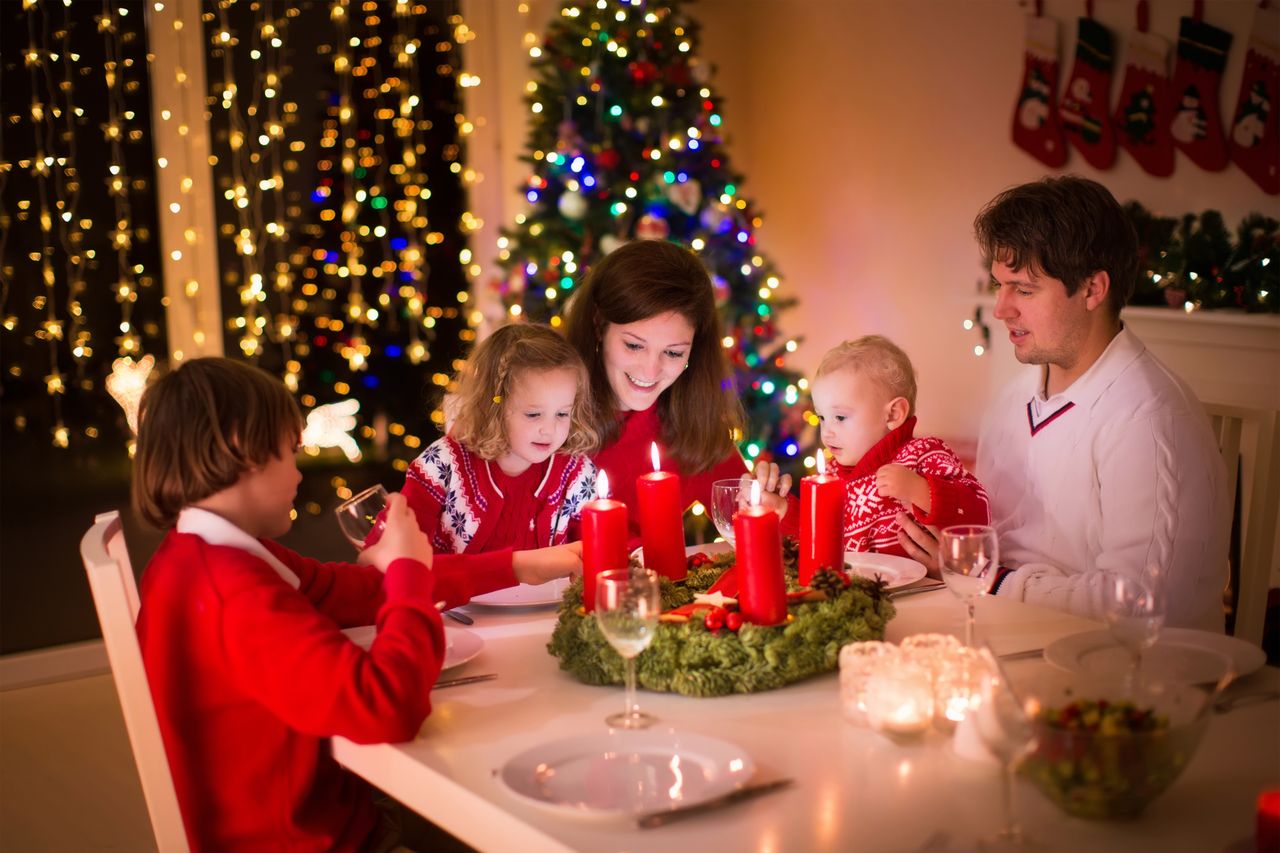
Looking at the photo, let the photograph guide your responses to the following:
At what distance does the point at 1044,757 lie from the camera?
4.09ft

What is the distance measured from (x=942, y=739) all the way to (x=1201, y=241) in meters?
3.27

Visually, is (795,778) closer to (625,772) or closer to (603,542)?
(625,772)

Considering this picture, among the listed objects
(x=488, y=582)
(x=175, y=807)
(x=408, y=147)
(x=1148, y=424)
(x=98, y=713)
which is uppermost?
(x=408, y=147)

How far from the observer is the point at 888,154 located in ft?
18.9

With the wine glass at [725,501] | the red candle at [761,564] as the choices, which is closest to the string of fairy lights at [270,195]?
the wine glass at [725,501]

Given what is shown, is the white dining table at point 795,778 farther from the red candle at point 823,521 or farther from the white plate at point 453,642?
the red candle at point 823,521

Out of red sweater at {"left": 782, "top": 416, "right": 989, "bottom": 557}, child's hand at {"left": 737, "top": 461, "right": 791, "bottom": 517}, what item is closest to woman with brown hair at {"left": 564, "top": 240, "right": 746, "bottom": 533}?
red sweater at {"left": 782, "top": 416, "right": 989, "bottom": 557}

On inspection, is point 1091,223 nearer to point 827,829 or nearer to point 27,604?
point 827,829

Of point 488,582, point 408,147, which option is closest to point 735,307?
point 408,147

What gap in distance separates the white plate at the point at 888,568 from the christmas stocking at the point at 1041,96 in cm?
322

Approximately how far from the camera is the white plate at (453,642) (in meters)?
1.77

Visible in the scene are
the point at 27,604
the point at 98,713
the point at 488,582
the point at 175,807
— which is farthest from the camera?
the point at 27,604

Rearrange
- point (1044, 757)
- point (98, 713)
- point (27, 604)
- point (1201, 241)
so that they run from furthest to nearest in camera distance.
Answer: point (27, 604) → point (1201, 241) → point (98, 713) → point (1044, 757)

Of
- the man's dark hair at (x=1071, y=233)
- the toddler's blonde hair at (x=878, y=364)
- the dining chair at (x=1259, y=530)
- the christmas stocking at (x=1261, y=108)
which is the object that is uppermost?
the christmas stocking at (x=1261, y=108)
